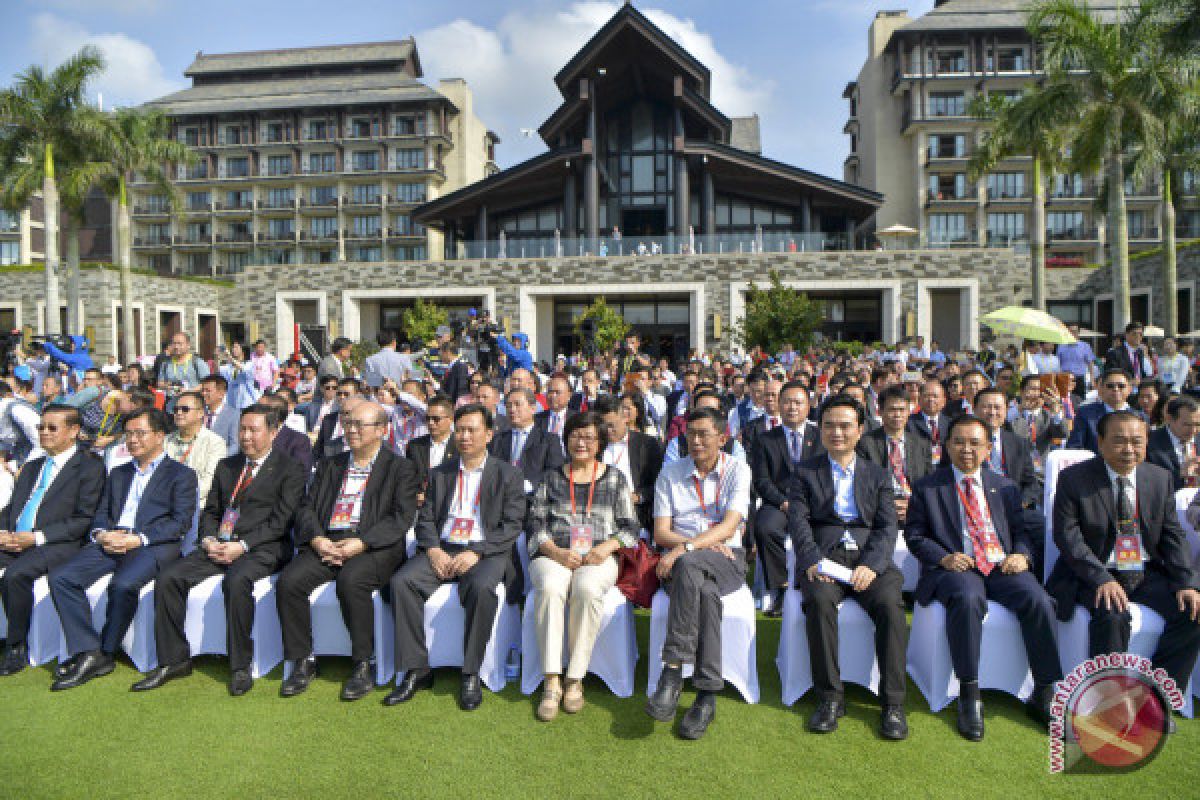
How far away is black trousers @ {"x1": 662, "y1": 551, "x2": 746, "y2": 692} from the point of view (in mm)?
3410

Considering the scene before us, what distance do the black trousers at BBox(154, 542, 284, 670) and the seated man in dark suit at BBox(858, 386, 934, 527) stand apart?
4.09 meters

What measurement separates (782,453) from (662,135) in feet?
87.9

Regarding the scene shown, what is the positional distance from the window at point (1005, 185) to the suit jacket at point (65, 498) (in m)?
41.6

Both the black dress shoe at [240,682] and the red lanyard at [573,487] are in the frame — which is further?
the red lanyard at [573,487]

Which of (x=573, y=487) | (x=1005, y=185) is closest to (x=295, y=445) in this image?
(x=573, y=487)

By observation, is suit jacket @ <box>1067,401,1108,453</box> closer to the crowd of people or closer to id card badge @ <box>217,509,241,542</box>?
the crowd of people

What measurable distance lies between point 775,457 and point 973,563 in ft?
6.43

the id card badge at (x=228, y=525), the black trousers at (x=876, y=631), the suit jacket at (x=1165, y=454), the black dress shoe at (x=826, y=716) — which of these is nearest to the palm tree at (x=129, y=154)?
the id card badge at (x=228, y=525)

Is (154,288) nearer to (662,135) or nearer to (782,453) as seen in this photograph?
(662,135)

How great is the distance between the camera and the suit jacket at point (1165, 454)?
15.2ft

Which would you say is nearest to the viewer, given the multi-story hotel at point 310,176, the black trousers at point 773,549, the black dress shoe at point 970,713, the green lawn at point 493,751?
the green lawn at point 493,751

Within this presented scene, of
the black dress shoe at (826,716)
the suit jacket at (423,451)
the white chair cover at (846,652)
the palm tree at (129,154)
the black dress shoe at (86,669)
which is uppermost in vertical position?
the palm tree at (129,154)

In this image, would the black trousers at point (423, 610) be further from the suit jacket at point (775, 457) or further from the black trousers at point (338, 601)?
the suit jacket at point (775, 457)

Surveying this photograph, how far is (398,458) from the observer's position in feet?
14.0
